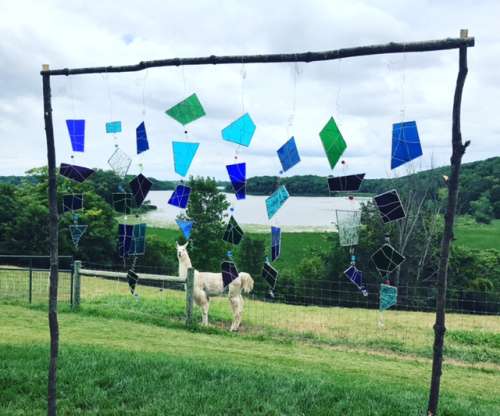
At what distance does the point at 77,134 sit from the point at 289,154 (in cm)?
194

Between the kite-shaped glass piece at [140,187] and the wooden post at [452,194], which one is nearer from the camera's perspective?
the wooden post at [452,194]

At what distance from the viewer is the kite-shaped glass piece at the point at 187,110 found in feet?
12.6

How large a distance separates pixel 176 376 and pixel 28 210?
676 inches

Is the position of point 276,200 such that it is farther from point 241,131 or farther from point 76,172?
point 76,172

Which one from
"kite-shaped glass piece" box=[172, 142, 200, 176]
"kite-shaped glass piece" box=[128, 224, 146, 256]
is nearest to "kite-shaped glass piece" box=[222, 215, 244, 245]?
"kite-shaped glass piece" box=[172, 142, 200, 176]

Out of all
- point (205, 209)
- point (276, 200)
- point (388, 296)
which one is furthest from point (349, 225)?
point (205, 209)

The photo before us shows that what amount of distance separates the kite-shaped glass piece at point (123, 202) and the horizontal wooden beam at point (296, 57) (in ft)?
3.62

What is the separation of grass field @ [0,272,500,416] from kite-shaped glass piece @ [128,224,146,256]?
1.21 m

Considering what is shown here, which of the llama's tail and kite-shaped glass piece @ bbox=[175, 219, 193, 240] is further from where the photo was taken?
the llama's tail

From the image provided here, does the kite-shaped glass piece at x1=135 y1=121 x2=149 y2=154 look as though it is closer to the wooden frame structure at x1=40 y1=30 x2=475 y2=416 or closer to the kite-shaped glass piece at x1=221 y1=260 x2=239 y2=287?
the wooden frame structure at x1=40 y1=30 x2=475 y2=416

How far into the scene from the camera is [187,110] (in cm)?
385

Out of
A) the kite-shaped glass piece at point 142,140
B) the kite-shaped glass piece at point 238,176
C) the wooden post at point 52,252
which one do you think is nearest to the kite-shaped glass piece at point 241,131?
the kite-shaped glass piece at point 238,176

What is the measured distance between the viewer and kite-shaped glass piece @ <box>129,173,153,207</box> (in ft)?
13.7

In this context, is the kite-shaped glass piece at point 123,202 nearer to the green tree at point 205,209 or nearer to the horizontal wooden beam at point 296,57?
the horizontal wooden beam at point 296,57
